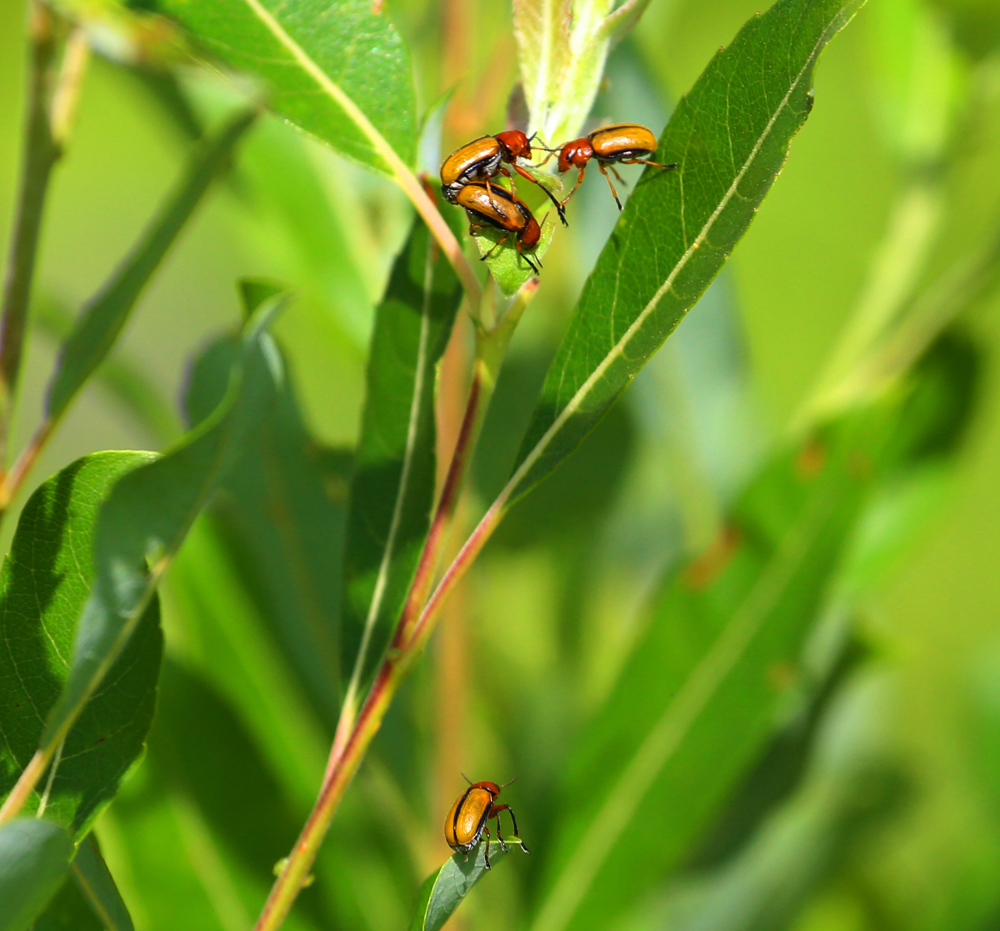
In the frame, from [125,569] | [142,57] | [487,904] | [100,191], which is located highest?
[100,191]

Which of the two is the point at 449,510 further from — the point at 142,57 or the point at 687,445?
the point at 687,445

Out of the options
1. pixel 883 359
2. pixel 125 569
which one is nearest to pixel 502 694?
pixel 883 359

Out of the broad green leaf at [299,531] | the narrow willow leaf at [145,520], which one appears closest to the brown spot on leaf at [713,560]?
the broad green leaf at [299,531]

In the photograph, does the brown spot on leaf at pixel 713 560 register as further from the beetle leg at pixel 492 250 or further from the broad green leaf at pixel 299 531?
the beetle leg at pixel 492 250

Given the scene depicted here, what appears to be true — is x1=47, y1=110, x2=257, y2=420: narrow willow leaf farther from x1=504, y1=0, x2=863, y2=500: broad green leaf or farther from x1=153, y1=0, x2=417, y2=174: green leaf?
x1=504, y1=0, x2=863, y2=500: broad green leaf

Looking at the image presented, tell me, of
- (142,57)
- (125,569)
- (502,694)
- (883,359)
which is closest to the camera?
(125,569)

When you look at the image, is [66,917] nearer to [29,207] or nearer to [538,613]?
[29,207]

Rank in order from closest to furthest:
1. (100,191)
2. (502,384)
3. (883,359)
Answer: (883,359)
(502,384)
(100,191)

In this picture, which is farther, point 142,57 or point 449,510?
point 142,57
